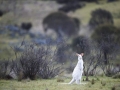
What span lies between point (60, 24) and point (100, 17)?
11.3 metres

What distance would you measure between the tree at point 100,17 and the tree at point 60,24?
5016 millimetres

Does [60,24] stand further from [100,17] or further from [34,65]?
[34,65]

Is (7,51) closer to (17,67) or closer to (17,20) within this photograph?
(17,67)

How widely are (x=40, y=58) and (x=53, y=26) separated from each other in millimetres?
53370

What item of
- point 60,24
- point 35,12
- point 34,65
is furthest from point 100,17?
point 34,65

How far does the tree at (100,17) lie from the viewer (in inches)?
3168

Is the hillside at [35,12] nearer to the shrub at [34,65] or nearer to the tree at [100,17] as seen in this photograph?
the tree at [100,17]

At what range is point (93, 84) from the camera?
19500 millimetres

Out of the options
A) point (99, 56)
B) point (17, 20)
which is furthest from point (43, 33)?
point (99, 56)

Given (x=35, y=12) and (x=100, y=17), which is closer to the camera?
(x=100, y=17)

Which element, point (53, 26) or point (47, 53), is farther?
point (53, 26)

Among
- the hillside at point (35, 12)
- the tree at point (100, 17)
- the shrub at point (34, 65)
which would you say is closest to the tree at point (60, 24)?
the hillside at point (35, 12)

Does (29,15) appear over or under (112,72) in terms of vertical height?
over

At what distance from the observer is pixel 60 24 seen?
7631 centimetres
